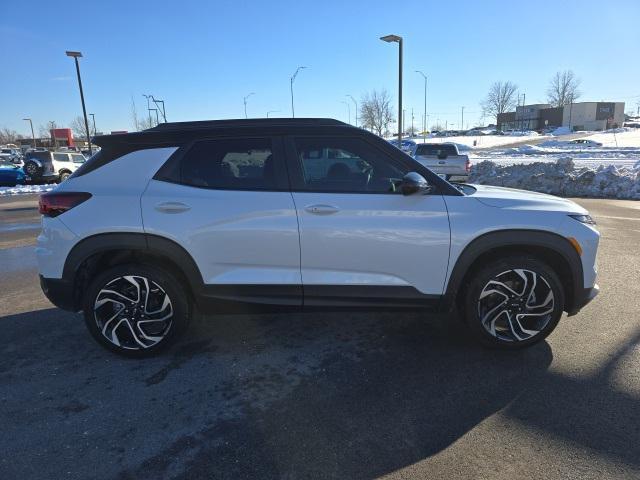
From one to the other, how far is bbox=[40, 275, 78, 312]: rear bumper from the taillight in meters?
0.53

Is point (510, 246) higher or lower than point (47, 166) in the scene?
lower

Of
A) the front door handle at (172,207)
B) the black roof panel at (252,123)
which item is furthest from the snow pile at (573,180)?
the front door handle at (172,207)

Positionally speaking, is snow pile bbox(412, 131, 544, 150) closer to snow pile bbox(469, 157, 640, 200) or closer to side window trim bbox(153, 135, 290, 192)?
snow pile bbox(469, 157, 640, 200)

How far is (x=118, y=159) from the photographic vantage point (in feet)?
11.7

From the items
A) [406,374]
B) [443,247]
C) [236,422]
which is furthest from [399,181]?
[236,422]

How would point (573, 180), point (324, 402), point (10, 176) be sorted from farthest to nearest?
1. point (10, 176)
2. point (573, 180)
3. point (324, 402)

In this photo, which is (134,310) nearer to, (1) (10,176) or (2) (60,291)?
(2) (60,291)

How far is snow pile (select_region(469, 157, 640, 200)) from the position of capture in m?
14.4

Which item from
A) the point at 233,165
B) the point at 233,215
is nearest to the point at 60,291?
the point at 233,215

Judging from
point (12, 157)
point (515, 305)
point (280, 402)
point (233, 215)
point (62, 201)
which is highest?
point (12, 157)

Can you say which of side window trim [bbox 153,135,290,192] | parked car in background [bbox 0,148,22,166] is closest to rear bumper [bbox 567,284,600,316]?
side window trim [bbox 153,135,290,192]

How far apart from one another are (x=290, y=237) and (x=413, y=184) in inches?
39.1

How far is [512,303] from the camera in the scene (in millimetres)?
3604

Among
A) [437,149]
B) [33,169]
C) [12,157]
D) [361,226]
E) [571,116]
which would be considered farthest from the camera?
[571,116]
